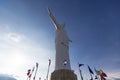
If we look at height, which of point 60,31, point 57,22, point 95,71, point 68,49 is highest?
point 57,22

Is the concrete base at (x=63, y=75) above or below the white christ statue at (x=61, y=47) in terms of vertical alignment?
below

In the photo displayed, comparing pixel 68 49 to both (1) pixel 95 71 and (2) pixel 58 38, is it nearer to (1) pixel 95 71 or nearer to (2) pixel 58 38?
(2) pixel 58 38

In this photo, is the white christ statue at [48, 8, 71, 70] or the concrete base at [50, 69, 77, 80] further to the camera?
the white christ statue at [48, 8, 71, 70]

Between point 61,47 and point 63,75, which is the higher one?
point 61,47

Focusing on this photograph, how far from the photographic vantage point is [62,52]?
40.2m

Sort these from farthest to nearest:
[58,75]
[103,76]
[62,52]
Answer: [62,52] < [103,76] < [58,75]

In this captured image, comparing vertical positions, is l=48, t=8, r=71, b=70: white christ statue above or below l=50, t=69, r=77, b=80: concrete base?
above

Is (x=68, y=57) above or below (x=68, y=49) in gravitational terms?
below

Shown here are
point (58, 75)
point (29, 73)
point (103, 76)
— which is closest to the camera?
point (58, 75)

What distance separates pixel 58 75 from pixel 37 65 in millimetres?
13726

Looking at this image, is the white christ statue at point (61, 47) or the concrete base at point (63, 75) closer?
the concrete base at point (63, 75)

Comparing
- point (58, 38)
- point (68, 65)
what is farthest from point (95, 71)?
point (58, 38)

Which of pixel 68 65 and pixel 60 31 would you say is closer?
pixel 68 65

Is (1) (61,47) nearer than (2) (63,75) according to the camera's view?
No
